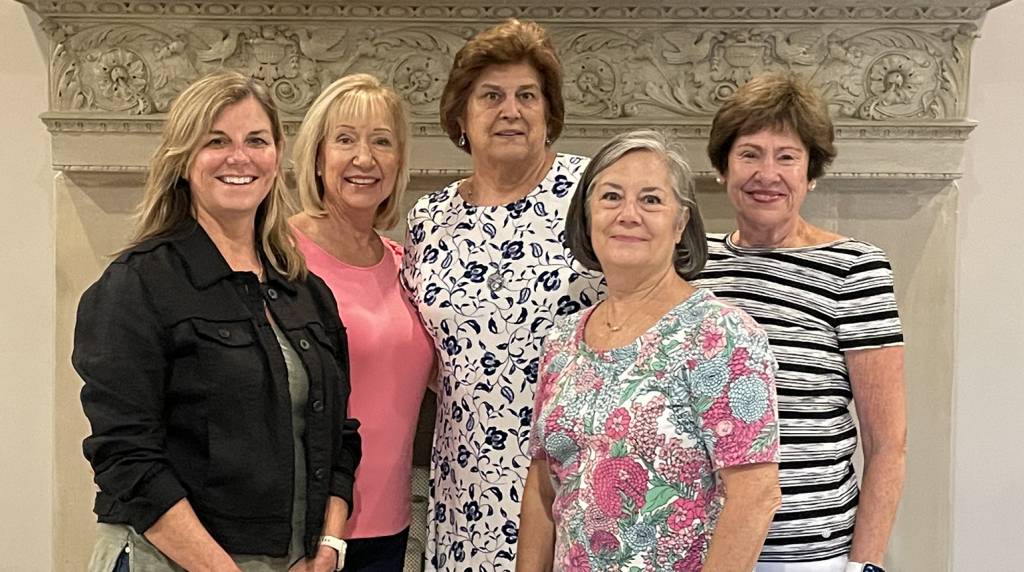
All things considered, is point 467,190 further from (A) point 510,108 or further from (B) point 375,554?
(B) point 375,554

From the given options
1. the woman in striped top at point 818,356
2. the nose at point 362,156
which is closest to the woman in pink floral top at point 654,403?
the woman in striped top at point 818,356

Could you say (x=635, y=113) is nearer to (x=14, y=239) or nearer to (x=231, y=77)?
(x=231, y=77)

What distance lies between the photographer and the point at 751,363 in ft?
4.66

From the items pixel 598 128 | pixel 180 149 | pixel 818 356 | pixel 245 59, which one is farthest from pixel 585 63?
pixel 180 149

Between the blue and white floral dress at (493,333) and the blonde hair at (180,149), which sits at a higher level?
the blonde hair at (180,149)

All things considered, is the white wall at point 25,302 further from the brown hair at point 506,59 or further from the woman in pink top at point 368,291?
the brown hair at point 506,59

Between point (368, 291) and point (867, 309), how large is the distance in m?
1.01

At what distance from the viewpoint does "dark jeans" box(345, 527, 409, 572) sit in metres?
2.04

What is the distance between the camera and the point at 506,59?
80.2 inches

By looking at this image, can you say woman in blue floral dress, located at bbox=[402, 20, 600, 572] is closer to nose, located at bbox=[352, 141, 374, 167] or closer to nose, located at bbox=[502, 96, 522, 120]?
nose, located at bbox=[502, 96, 522, 120]

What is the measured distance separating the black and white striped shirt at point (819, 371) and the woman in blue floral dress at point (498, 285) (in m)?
0.43

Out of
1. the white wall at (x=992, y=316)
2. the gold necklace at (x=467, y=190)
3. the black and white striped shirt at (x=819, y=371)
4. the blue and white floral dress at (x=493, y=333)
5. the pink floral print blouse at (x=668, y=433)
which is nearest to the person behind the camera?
the pink floral print blouse at (x=668, y=433)

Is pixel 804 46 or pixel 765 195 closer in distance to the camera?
pixel 765 195

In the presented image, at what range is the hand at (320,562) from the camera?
1.71m
